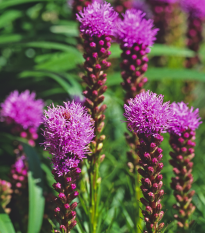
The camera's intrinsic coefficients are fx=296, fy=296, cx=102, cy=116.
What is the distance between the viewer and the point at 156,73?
232cm

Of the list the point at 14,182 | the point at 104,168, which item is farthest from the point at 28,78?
the point at 14,182

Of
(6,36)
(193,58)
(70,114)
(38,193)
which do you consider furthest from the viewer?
(193,58)

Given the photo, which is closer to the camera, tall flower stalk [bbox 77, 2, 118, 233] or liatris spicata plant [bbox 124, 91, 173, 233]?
liatris spicata plant [bbox 124, 91, 173, 233]

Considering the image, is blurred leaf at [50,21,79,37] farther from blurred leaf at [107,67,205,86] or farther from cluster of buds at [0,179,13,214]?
cluster of buds at [0,179,13,214]

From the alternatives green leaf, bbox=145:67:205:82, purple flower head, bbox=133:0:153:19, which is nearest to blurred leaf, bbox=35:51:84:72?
green leaf, bbox=145:67:205:82

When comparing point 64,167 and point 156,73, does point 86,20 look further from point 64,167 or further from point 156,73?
point 156,73

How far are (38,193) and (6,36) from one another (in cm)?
171

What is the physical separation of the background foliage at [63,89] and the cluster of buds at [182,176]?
0.11 meters

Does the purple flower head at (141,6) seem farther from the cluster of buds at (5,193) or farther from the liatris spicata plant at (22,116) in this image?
the cluster of buds at (5,193)

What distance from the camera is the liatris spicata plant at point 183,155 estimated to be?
1.37 meters

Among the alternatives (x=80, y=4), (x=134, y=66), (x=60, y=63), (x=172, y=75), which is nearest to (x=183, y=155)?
(x=134, y=66)

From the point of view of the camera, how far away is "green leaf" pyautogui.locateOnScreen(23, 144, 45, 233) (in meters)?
1.40

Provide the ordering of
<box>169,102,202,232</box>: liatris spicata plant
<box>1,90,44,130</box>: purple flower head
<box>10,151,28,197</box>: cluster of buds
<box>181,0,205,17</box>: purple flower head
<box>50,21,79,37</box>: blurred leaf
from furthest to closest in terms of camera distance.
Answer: <box>181,0,205,17</box>: purple flower head < <box>50,21,79,37</box>: blurred leaf < <box>1,90,44,130</box>: purple flower head < <box>10,151,28,197</box>: cluster of buds < <box>169,102,202,232</box>: liatris spicata plant

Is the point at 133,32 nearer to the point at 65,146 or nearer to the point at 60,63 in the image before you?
the point at 65,146
